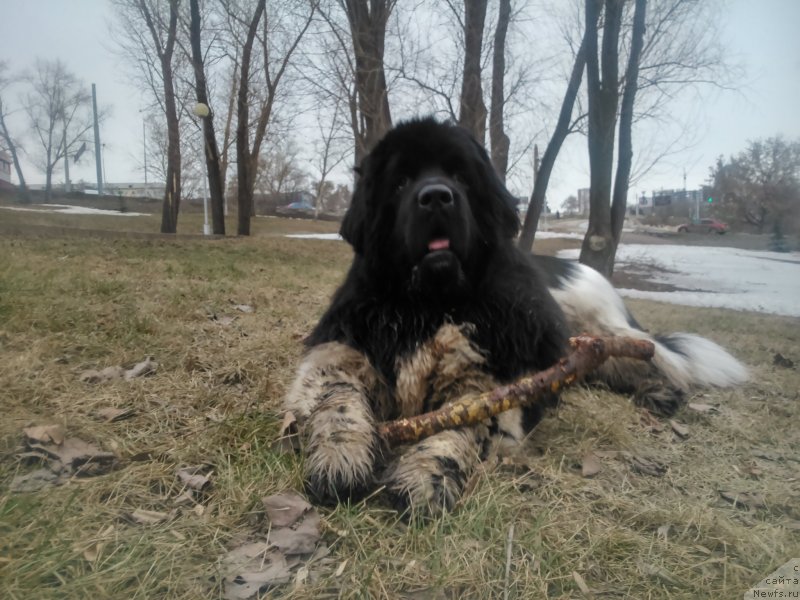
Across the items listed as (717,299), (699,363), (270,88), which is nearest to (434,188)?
(699,363)

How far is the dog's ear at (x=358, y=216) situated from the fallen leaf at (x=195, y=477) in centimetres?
132

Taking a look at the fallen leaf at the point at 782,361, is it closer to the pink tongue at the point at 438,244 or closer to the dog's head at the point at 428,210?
the dog's head at the point at 428,210

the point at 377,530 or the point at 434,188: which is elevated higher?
the point at 434,188

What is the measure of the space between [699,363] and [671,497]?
80.0 inches

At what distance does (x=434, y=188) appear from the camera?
2238 millimetres

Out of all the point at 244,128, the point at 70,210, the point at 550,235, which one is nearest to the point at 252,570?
the point at 70,210

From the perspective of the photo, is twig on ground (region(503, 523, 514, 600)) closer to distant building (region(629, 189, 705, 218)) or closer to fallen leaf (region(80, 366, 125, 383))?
fallen leaf (region(80, 366, 125, 383))

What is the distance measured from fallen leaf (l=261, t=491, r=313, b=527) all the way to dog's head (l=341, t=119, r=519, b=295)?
3.79 ft

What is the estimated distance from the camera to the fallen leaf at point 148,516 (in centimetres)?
148

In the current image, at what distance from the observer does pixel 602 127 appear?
7906 millimetres

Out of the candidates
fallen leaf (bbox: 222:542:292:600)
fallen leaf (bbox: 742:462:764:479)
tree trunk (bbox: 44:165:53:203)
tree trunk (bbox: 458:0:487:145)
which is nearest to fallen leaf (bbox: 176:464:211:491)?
fallen leaf (bbox: 222:542:292:600)

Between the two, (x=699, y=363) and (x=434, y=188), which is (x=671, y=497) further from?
(x=699, y=363)

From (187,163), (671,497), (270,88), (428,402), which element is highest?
(270,88)

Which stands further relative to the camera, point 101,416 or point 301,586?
point 101,416
